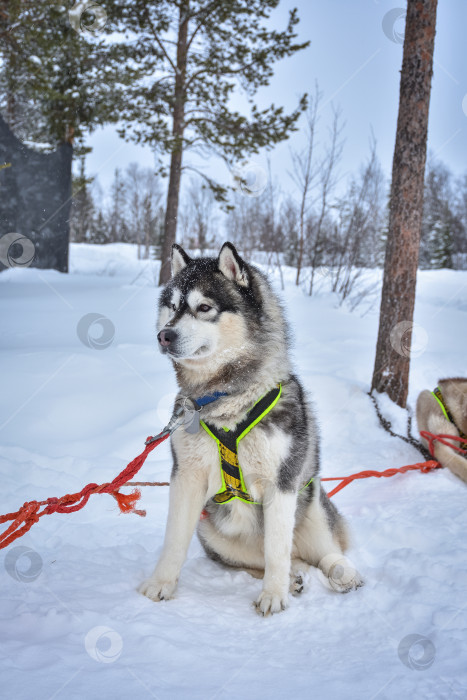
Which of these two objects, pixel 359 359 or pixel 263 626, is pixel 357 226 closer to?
pixel 359 359

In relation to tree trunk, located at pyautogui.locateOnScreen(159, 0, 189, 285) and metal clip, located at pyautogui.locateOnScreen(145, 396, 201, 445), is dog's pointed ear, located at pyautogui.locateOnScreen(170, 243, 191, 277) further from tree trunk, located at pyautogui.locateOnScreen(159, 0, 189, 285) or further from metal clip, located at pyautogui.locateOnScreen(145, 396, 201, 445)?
tree trunk, located at pyautogui.locateOnScreen(159, 0, 189, 285)

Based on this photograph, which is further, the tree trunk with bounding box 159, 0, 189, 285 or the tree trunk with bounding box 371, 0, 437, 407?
the tree trunk with bounding box 159, 0, 189, 285

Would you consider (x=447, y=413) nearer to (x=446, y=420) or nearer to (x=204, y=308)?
(x=446, y=420)

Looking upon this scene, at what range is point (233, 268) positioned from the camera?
241 cm

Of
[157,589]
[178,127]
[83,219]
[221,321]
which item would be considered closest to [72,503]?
[157,589]

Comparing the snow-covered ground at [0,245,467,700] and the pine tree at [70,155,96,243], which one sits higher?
the pine tree at [70,155,96,243]

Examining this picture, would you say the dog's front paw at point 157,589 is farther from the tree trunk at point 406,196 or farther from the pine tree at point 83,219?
the pine tree at point 83,219

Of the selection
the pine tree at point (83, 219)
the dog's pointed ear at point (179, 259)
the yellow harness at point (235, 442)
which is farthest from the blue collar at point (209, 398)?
the pine tree at point (83, 219)

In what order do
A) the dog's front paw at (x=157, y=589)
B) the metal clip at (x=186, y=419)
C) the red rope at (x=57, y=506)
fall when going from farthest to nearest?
the metal clip at (x=186, y=419) → the dog's front paw at (x=157, y=589) → the red rope at (x=57, y=506)

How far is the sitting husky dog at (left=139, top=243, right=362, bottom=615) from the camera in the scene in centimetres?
211

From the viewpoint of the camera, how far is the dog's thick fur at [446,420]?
3812 mm

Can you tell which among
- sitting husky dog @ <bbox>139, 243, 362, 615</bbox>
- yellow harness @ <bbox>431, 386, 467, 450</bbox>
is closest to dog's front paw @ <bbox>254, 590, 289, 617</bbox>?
sitting husky dog @ <bbox>139, 243, 362, 615</bbox>

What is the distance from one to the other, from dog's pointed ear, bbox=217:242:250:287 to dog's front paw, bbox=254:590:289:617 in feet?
5.11

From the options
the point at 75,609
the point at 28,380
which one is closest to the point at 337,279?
the point at 28,380
